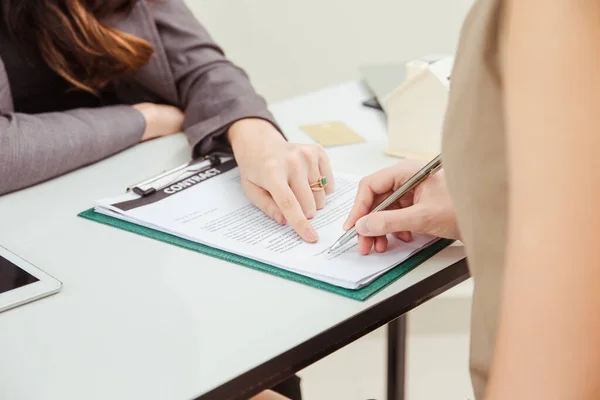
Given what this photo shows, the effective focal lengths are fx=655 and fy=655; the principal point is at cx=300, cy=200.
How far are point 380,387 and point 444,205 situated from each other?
0.97 m

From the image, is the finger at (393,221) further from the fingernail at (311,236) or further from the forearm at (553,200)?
the forearm at (553,200)

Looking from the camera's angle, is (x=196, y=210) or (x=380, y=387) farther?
(x=380, y=387)

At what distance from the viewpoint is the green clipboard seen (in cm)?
59

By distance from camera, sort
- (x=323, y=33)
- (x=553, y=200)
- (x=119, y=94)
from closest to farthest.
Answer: (x=553, y=200)
(x=119, y=94)
(x=323, y=33)

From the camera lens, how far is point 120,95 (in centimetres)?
118

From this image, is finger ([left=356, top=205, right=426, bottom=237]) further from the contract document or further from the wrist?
the wrist

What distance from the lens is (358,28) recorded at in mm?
2020

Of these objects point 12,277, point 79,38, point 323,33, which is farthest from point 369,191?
point 323,33

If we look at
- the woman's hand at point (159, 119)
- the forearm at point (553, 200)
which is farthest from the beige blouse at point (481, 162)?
the woman's hand at point (159, 119)

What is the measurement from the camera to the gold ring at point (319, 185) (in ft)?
2.50

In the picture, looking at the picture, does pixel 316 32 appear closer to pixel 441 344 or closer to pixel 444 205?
pixel 441 344

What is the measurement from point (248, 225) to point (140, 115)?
402 millimetres

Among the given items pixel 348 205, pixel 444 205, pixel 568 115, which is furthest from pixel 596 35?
pixel 348 205

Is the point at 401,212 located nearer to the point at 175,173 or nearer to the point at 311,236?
the point at 311,236
